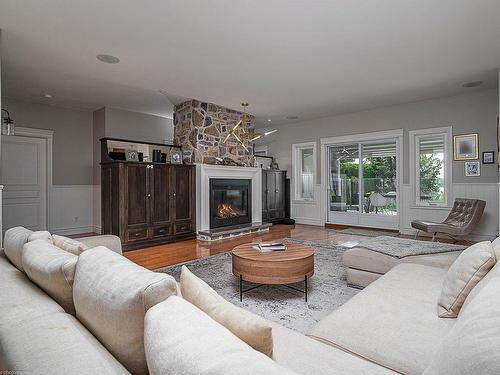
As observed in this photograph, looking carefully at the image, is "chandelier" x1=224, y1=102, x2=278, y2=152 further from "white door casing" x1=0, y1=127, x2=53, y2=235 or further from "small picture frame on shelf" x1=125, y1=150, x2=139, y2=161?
"white door casing" x1=0, y1=127, x2=53, y2=235

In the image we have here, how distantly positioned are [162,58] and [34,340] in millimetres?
3654

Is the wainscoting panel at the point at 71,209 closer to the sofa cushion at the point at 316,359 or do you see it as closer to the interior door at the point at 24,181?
the interior door at the point at 24,181

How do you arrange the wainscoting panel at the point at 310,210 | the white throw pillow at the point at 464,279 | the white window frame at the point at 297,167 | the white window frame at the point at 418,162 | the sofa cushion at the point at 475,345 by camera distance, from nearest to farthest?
the sofa cushion at the point at 475,345 < the white throw pillow at the point at 464,279 < the white window frame at the point at 418,162 < the wainscoting panel at the point at 310,210 < the white window frame at the point at 297,167

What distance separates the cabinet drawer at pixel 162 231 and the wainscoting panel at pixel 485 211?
4.85 meters

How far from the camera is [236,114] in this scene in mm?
6629

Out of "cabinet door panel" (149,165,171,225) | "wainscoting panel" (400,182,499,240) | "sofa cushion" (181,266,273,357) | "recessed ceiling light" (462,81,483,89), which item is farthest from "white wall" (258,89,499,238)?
"sofa cushion" (181,266,273,357)

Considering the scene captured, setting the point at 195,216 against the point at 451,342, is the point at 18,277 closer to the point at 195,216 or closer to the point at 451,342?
the point at 451,342

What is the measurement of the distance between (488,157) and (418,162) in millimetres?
1128

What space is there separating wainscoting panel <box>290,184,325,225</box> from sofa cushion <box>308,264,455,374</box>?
555cm

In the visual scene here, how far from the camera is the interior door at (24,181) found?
5.65 meters

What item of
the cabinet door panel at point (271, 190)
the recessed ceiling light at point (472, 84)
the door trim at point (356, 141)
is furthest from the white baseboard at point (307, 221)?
the recessed ceiling light at point (472, 84)

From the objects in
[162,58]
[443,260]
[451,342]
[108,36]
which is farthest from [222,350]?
[162,58]

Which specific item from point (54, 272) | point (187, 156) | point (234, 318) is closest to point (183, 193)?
point (187, 156)

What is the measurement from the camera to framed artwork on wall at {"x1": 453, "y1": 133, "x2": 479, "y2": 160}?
5.32 m
